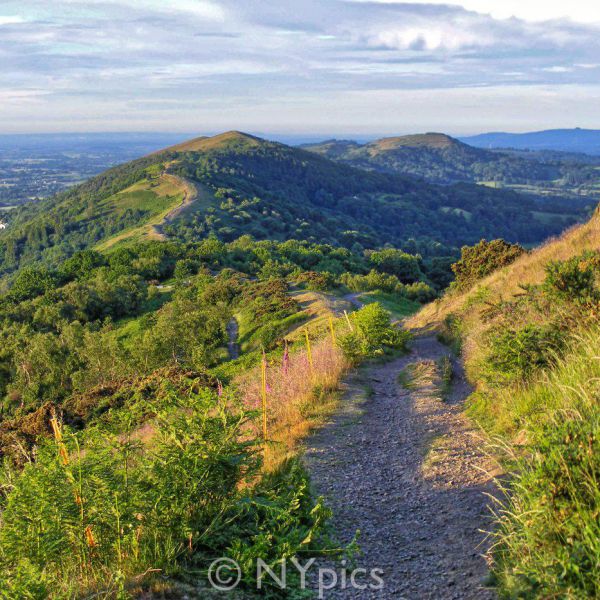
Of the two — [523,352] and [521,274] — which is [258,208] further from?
[523,352]

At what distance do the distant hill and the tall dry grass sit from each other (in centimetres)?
5697

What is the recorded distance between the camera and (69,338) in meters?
28.5

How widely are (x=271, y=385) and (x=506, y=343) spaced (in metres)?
3.84

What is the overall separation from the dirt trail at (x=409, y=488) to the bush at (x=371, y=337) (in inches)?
102

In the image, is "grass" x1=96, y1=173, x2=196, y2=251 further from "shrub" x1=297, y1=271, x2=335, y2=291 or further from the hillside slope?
the hillside slope

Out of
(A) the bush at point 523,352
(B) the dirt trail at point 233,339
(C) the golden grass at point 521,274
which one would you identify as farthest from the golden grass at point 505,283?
(B) the dirt trail at point 233,339

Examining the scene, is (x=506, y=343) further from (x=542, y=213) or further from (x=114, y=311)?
(x=542, y=213)

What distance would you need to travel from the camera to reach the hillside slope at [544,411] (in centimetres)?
327

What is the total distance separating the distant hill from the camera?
87.2m

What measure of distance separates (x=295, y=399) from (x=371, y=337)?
4631 mm

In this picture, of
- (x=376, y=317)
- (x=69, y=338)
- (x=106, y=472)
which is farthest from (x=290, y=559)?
(x=69, y=338)

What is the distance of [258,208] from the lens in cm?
9819

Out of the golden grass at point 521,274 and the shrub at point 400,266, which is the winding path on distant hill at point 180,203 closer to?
the shrub at point 400,266

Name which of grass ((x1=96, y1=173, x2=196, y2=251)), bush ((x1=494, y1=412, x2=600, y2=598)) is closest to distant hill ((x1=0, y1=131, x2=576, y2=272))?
grass ((x1=96, y1=173, x2=196, y2=251))
